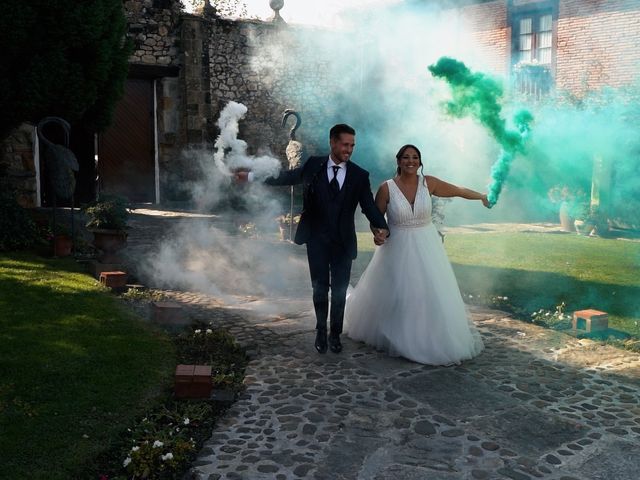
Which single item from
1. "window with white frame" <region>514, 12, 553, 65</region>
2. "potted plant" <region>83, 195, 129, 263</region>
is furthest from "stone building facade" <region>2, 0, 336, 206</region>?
"potted plant" <region>83, 195, 129, 263</region>

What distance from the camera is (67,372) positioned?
4.84 m

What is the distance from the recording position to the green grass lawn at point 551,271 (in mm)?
7516

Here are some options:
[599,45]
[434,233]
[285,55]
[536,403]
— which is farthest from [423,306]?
[285,55]

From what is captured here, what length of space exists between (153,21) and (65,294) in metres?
11.6

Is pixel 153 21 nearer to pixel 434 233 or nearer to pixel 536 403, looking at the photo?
pixel 434 233

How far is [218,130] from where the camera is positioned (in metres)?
17.6

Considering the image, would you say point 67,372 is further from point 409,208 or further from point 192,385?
point 409,208

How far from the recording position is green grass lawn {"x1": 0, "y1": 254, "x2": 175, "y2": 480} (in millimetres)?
3693

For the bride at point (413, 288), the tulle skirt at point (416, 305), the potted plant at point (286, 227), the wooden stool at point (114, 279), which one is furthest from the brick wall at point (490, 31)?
the tulle skirt at point (416, 305)

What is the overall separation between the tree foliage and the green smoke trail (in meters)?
5.72

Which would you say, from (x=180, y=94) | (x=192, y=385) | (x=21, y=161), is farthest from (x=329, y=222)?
(x=180, y=94)

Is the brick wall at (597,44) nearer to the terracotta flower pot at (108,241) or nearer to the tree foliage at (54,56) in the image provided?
the tree foliage at (54,56)

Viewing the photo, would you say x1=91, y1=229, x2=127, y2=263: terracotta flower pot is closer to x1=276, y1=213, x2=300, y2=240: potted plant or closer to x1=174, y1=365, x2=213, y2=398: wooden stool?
x1=276, y1=213, x2=300, y2=240: potted plant

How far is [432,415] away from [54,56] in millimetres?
8437
